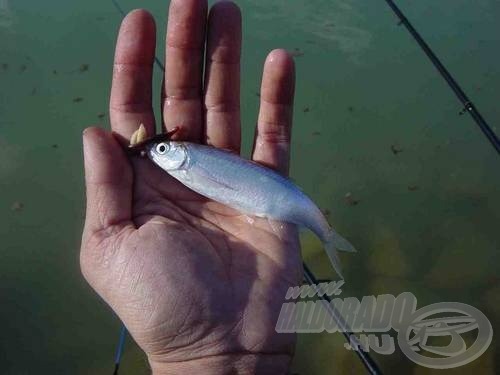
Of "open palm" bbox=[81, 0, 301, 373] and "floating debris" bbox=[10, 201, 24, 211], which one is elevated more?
"open palm" bbox=[81, 0, 301, 373]

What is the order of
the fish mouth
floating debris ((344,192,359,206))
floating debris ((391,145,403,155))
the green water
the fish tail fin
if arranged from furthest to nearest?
floating debris ((391,145,403,155)) < floating debris ((344,192,359,206)) < the green water < the fish tail fin < the fish mouth

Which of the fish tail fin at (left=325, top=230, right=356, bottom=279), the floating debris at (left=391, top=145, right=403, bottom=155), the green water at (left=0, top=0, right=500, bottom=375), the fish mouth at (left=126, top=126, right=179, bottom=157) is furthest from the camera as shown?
the floating debris at (left=391, top=145, right=403, bottom=155)

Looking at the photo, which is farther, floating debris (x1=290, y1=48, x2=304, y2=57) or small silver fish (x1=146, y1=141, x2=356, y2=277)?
floating debris (x1=290, y1=48, x2=304, y2=57)

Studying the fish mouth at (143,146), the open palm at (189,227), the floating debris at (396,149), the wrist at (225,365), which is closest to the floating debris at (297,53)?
the floating debris at (396,149)

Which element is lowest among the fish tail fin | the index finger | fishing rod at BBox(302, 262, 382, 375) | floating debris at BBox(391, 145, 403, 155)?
fishing rod at BBox(302, 262, 382, 375)

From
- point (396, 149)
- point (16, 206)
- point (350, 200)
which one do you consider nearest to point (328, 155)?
Result: point (350, 200)

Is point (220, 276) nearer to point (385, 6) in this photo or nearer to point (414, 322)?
point (414, 322)

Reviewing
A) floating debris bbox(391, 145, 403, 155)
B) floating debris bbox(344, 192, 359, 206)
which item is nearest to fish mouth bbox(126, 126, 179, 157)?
floating debris bbox(344, 192, 359, 206)

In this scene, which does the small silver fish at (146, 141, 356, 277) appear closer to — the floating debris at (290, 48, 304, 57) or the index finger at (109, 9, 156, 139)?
the index finger at (109, 9, 156, 139)
